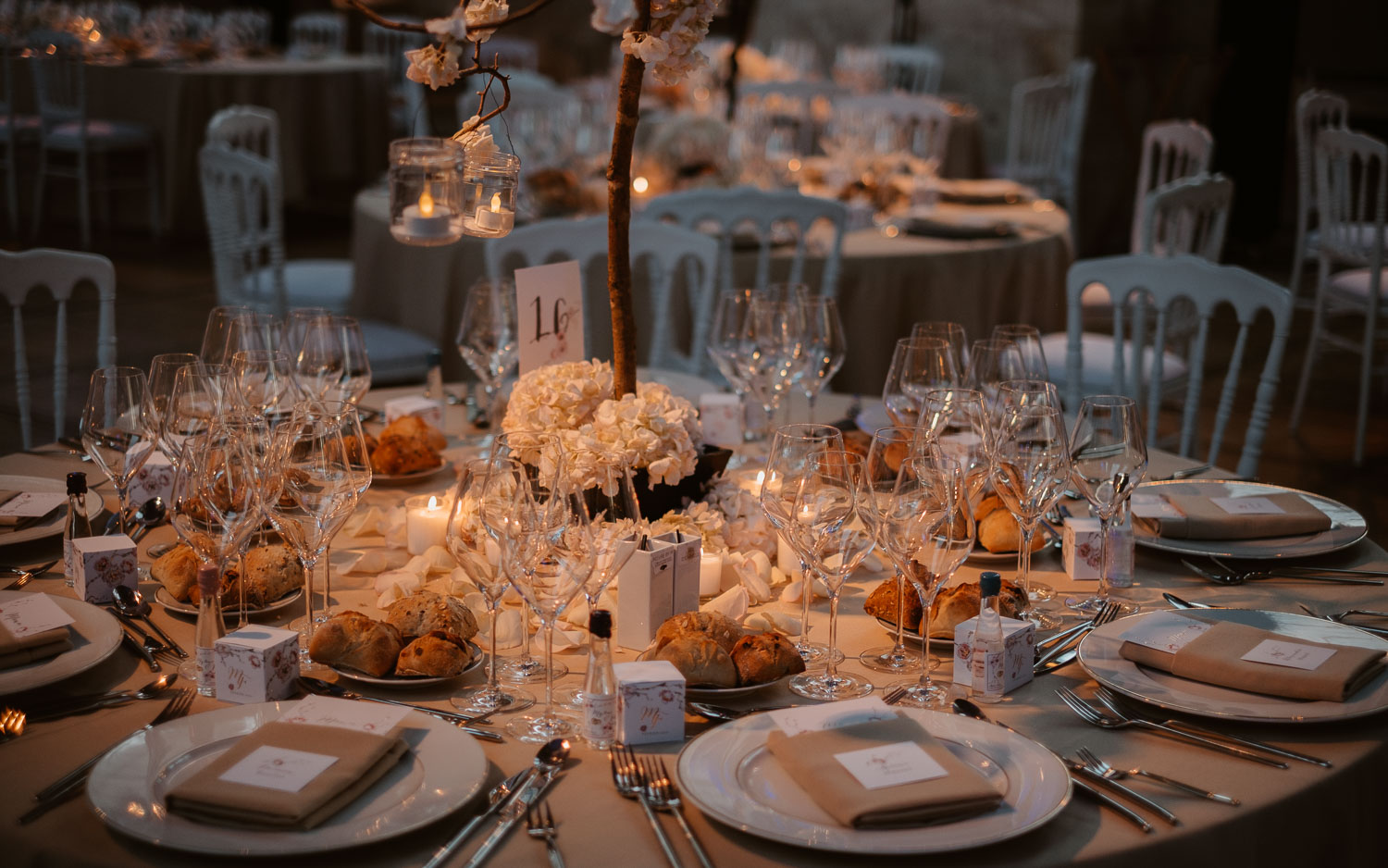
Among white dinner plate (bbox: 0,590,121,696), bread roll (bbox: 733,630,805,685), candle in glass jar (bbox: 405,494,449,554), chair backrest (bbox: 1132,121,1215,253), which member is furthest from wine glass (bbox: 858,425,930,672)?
chair backrest (bbox: 1132,121,1215,253)

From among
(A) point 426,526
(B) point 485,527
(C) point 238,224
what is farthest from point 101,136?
(B) point 485,527

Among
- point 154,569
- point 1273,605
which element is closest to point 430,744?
point 154,569

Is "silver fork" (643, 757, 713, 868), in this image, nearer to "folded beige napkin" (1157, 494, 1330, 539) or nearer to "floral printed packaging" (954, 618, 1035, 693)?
"floral printed packaging" (954, 618, 1035, 693)

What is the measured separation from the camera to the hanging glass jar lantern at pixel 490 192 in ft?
5.04

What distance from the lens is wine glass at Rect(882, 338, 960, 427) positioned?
201 centimetres

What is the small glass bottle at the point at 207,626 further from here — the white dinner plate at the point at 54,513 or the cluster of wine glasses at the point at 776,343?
the cluster of wine glasses at the point at 776,343

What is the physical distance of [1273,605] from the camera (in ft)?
5.36

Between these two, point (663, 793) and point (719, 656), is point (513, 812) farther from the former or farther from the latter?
point (719, 656)

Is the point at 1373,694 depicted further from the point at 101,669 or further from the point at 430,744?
the point at 101,669

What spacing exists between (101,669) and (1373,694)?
4.29 feet

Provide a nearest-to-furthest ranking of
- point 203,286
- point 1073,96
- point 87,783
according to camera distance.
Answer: point 87,783, point 203,286, point 1073,96

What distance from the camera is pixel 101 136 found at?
7.69 metres

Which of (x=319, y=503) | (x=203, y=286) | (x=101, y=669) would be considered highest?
(x=319, y=503)

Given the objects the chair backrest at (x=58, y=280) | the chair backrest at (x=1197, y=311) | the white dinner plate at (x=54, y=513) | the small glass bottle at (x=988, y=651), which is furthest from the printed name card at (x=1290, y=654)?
the chair backrest at (x=58, y=280)
